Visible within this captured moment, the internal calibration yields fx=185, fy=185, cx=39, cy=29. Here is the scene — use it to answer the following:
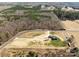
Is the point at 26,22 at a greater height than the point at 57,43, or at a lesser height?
greater

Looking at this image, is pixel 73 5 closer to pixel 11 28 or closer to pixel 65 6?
pixel 65 6

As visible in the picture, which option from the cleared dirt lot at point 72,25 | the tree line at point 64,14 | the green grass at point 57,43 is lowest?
the green grass at point 57,43

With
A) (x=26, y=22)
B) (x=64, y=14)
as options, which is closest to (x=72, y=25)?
(x=64, y=14)

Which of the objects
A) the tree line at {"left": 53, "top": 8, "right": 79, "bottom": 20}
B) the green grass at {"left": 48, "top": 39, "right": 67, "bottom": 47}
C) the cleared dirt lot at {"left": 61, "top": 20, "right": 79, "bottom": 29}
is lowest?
the green grass at {"left": 48, "top": 39, "right": 67, "bottom": 47}

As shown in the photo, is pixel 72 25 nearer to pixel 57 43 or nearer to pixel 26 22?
pixel 57 43

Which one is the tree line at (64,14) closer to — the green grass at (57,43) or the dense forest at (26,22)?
the dense forest at (26,22)

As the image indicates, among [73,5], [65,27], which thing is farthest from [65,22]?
[73,5]

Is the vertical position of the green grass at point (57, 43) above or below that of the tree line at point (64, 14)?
below

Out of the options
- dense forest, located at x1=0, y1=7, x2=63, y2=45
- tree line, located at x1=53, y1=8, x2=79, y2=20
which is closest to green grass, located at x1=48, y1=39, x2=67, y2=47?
dense forest, located at x1=0, y1=7, x2=63, y2=45

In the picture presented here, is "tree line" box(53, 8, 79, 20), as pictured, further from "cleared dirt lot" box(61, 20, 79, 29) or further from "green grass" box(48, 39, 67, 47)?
"green grass" box(48, 39, 67, 47)

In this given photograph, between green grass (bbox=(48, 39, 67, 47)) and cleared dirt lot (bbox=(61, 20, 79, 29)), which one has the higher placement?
cleared dirt lot (bbox=(61, 20, 79, 29))

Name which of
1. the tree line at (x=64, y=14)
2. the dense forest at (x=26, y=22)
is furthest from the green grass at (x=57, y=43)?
the tree line at (x=64, y=14)
